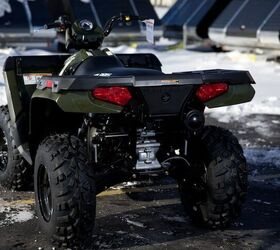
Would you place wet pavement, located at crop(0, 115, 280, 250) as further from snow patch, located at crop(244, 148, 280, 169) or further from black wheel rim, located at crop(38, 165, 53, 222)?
snow patch, located at crop(244, 148, 280, 169)

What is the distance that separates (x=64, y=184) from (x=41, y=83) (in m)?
0.78

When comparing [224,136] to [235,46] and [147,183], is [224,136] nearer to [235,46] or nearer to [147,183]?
[147,183]

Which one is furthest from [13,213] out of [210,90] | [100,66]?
[210,90]

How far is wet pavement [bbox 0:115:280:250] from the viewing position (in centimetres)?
423

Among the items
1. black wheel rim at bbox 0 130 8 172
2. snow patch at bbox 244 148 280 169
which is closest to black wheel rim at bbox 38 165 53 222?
black wheel rim at bbox 0 130 8 172

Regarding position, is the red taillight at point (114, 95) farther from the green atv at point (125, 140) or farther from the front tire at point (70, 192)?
the front tire at point (70, 192)

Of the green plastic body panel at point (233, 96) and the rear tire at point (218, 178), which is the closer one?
the green plastic body panel at point (233, 96)

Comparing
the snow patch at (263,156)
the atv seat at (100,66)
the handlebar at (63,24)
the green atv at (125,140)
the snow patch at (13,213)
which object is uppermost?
the handlebar at (63,24)

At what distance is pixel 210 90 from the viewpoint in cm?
409

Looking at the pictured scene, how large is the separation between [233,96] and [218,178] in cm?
63

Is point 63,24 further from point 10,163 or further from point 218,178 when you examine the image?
point 218,178

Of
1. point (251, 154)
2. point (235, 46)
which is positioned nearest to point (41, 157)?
point (251, 154)

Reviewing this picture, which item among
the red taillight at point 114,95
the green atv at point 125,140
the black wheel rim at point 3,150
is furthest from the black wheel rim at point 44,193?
the black wheel rim at point 3,150

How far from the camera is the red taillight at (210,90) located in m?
4.06
